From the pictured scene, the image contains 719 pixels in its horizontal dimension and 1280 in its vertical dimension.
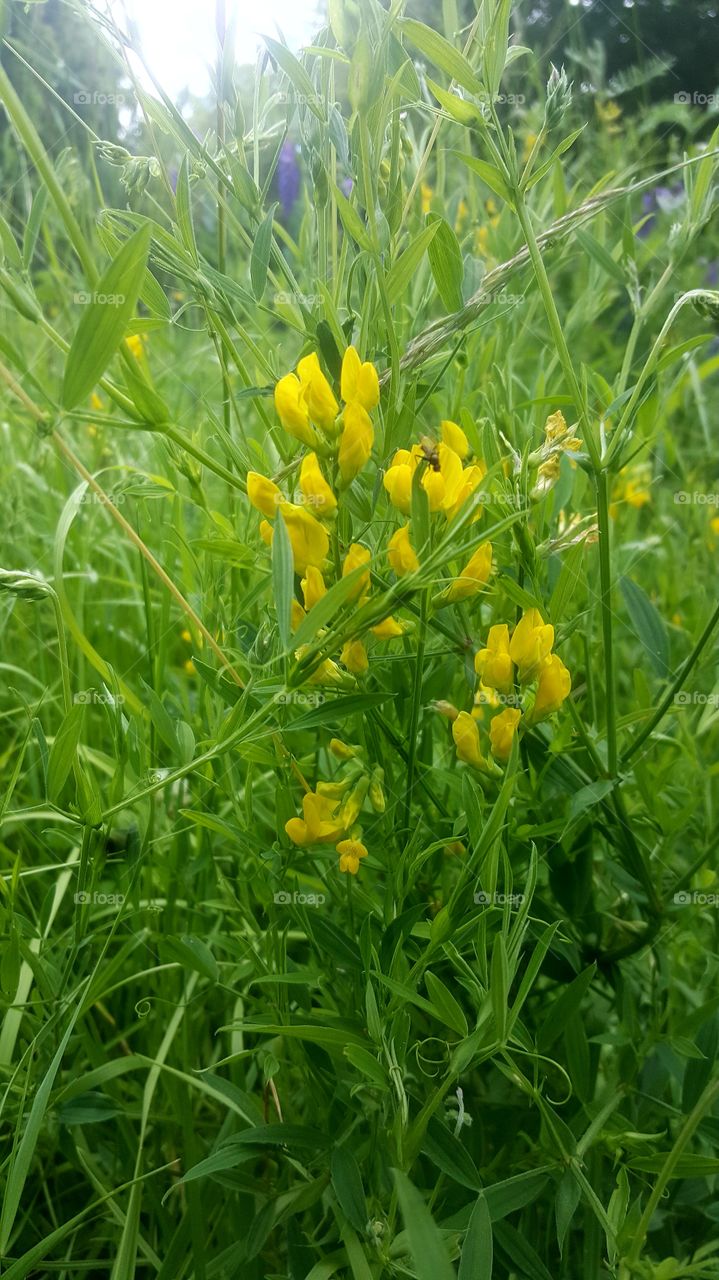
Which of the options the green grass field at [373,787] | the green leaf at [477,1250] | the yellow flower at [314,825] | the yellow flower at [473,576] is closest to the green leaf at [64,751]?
the green grass field at [373,787]

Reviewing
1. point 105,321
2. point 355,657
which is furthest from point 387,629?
point 105,321

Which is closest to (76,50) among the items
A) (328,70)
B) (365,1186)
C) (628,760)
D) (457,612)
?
(328,70)

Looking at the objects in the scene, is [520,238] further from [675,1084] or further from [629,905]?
[675,1084]

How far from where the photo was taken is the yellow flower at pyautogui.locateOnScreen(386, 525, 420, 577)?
60cm

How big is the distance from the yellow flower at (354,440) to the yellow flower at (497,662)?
14cm

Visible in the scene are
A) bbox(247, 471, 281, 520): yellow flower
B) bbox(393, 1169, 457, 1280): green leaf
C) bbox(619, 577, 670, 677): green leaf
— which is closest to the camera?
bbox(393, 1169, 457, 1280): green leaf

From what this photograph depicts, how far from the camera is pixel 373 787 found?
71cm

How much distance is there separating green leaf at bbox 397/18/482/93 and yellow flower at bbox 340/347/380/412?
0.21m

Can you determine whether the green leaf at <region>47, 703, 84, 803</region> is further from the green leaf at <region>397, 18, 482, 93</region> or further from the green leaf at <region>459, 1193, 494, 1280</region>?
the green leaf at <region>397, 18, 482, 93</region>

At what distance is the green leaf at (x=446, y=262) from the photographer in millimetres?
683

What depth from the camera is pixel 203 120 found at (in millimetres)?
1242

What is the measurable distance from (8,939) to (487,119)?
658mm

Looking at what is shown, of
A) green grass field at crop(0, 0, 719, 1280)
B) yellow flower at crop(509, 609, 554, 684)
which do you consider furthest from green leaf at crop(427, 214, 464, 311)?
yellow flower at crop(509, 609, 554, 684)

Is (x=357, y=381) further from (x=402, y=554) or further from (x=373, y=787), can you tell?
(x=373, y=787)
